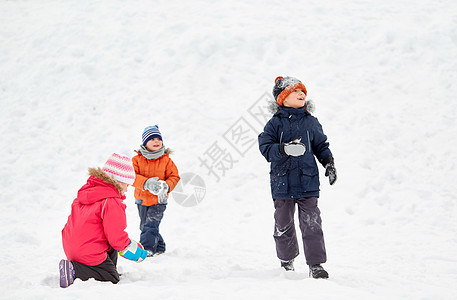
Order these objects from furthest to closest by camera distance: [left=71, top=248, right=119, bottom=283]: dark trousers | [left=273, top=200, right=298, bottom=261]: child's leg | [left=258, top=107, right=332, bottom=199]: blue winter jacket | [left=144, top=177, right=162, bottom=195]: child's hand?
1. [left=144, top=177, right=162, bottom=195]: child's hand
2. [left=273, top=200, right=298, bottom=261]: child's leg
3. [left=258, top=107, right=332, bottom=199]: blue winter jacket
4. [left=71, top=248, right=119, bottom=283]: dark trousers

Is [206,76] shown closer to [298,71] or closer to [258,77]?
[258,77]

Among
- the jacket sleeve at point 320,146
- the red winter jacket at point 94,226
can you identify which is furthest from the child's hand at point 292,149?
the red winter jacket at point 94,226

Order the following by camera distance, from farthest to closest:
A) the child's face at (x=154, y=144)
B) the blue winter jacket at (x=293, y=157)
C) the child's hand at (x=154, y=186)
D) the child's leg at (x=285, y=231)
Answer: the child's face at (x=154, y=144) → the child's hand at (x=154, y=186) → the child's leg at (x=285, y=231) → the blue winter jacket at (x=293, y=157)

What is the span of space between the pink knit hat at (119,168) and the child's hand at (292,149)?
1.44 meters

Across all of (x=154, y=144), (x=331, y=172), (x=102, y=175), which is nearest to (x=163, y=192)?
(x=154, y=144)

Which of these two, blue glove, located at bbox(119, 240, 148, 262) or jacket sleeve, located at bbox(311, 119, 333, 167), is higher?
jacket sleeve, located at bbox(311, 119, 333, 167)

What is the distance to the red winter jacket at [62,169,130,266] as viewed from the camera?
339 centimetres

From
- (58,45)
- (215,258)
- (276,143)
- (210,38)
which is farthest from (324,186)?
(58,45)

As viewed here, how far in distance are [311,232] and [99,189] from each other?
196 cm

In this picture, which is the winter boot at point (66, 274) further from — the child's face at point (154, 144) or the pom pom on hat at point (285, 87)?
the pom pom on hat at point (285, 87)

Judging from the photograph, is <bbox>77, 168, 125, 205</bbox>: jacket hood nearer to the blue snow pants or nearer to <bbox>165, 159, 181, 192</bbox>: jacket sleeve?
the blue snow pants

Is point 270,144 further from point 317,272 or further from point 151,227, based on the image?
point 151,227

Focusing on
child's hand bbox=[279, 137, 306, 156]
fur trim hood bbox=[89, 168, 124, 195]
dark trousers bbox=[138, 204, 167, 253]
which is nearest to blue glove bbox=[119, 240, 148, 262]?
fur trim hood bbox=[89, 168, 124, 195]

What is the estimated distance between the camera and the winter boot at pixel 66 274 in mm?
3307
